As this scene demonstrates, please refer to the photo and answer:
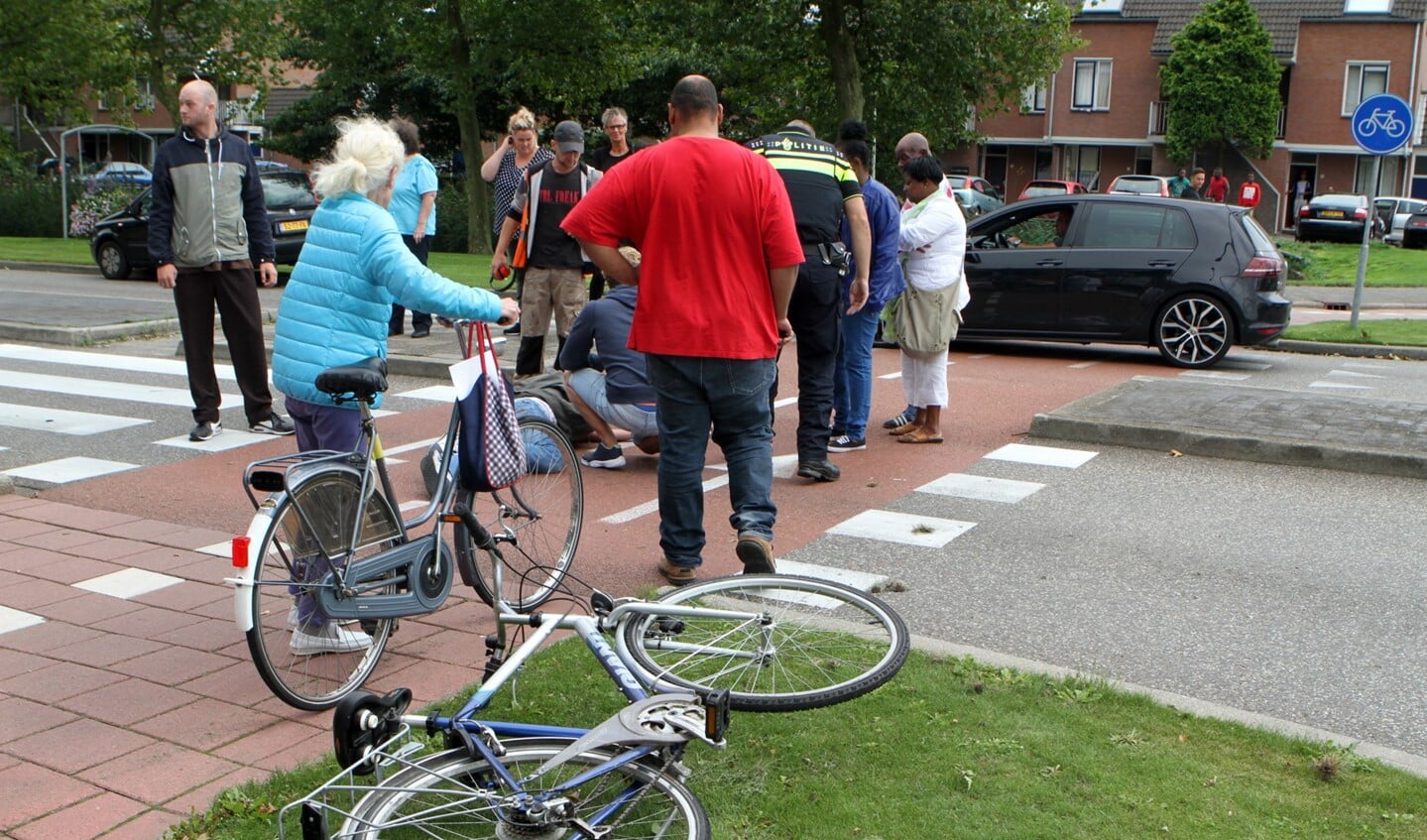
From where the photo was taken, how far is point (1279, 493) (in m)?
7.86

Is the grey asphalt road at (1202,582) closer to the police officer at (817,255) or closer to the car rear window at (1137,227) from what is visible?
the police officer at (817,255)

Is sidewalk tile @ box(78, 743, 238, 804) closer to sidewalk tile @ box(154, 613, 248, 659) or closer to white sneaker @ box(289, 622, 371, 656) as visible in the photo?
white sneaker @ box(289, 622, 371, 656)

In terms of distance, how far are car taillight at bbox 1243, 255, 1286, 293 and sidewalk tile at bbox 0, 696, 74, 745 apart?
36.9 ft

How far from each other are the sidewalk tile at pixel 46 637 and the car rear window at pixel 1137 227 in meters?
10.5

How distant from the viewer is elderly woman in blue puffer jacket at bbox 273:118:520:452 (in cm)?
482

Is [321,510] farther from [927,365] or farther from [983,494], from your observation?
[927,365]

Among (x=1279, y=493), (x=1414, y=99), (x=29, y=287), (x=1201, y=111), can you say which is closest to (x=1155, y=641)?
(x=1279, y=493)

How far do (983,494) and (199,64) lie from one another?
4022 centimetres

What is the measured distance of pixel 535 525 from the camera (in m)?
5.50

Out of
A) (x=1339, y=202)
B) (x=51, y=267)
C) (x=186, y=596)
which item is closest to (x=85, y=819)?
(x=186, y=596)

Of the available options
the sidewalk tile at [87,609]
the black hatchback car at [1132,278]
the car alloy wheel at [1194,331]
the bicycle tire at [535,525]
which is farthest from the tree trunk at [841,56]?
the sidewalk tile at [87,609]

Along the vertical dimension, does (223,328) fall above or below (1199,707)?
above

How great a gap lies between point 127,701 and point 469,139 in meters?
27.4

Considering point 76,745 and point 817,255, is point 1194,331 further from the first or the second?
point 76,745
